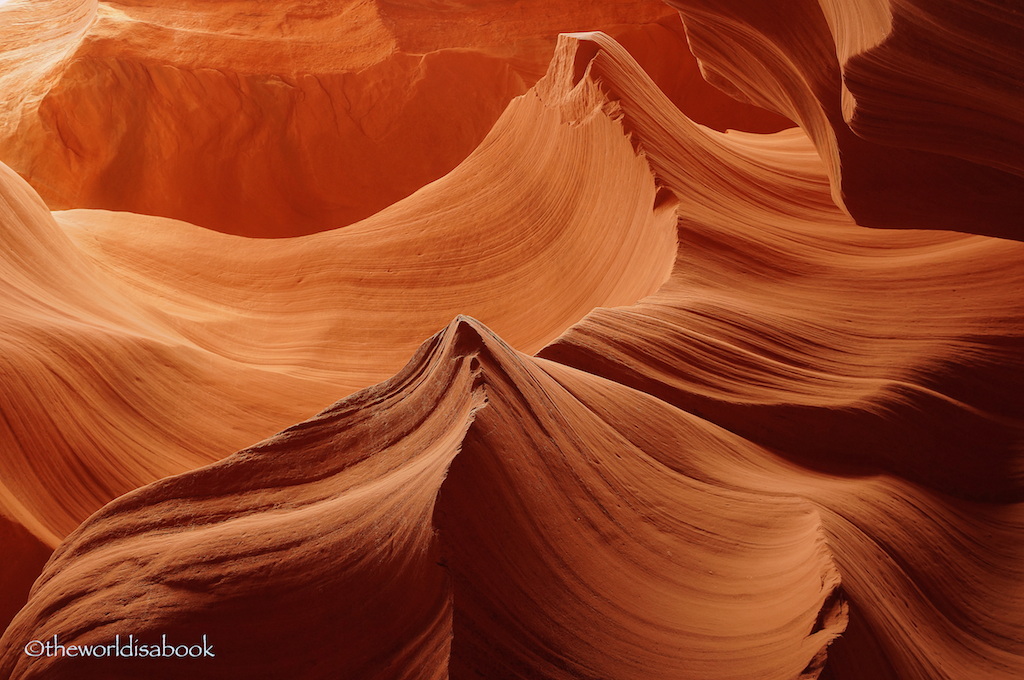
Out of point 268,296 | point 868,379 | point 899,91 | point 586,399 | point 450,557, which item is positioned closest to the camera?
point 450,557

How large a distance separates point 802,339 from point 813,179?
2.71ft

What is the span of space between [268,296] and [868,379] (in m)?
1.76

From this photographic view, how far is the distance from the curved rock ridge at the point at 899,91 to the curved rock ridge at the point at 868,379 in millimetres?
236

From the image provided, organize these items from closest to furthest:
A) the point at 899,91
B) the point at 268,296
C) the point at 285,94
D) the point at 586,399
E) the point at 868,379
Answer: the point at 899,91 → the point at 586,399 → the point at 868,379 → the point at 268,296 → the point at 285,94

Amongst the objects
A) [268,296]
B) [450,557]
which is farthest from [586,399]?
[268,296]

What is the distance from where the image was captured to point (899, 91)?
142cm

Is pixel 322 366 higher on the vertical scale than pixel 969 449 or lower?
higher

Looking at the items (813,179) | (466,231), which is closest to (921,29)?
(813,179)

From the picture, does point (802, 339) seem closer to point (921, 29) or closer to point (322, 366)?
point (921, 29)

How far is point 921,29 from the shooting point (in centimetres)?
132

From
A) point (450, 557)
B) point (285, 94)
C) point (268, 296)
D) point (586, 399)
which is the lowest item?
point (450, 557)

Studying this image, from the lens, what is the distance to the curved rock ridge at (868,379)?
4.90ft

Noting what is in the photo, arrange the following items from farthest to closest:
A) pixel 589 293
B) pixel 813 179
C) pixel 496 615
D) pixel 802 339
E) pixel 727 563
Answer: pixel 813 179 → pixel 589 293 → pixel 802 339 → pixel 727 563 → pixel 496 615

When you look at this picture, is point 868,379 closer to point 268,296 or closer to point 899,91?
point 899,91
